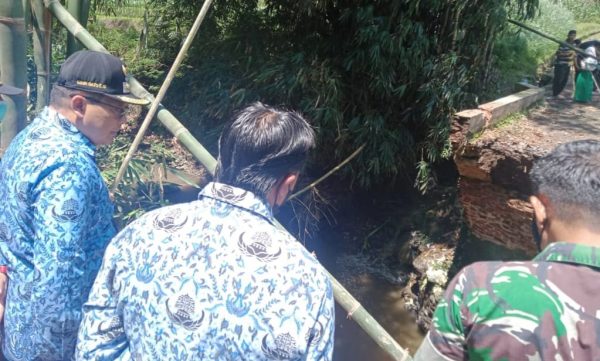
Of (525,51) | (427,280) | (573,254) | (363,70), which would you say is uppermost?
(573,254)

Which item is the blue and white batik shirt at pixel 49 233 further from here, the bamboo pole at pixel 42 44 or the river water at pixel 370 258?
the river water at pixel 370 258

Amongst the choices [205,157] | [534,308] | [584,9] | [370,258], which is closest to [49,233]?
[205,157]

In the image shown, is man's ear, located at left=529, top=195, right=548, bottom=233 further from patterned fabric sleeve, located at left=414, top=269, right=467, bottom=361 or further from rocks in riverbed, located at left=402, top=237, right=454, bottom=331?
rocks in riverbed, located at left=402, top=237, right=454, bottom=331

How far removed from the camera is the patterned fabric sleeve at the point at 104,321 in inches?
44.4

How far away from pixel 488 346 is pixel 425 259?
5.12 m

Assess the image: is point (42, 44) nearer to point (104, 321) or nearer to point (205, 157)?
point (205, 157)

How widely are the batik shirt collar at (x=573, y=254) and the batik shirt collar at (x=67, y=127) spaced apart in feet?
4.07

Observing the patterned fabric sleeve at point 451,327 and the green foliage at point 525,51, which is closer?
the patterned fabric sleeve at point 451,327

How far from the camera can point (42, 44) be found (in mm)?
3088

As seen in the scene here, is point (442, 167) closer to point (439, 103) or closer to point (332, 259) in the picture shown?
point (439, 103)

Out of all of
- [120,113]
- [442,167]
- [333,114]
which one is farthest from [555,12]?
[120,113]

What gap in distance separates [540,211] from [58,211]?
119 cm

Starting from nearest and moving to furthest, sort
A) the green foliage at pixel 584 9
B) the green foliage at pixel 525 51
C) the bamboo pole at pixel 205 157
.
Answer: the bamboo pole at pixel 205 157
the green foliage at pixel 525 51
the green foliage at pixel 584 9

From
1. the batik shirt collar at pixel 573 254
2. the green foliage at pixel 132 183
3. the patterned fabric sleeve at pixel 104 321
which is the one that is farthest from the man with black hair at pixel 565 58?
the patterned fabric sleeve at pixel 104 321
